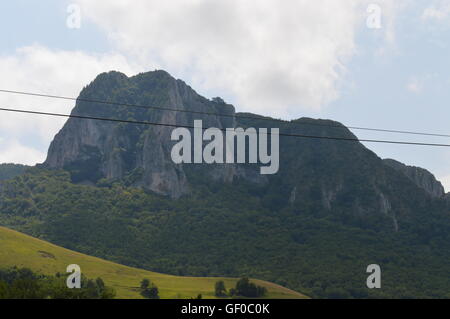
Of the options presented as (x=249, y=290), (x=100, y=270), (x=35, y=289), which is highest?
(x=100, y=270)

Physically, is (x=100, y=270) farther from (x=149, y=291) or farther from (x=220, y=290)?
(x=220, y=290)

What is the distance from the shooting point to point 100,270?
169375 mm

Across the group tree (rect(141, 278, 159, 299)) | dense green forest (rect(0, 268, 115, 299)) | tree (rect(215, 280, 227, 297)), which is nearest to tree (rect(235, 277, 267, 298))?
tree (rect(215, 280, 227, 297))

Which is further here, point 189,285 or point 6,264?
point 189,285

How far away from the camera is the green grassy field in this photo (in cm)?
14766

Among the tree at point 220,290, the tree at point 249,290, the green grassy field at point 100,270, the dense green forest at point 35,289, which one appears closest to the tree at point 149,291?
the green grassy field at point 100,270

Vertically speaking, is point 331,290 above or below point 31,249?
below

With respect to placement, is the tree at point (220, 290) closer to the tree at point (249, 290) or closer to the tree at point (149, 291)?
the tree at point (249, 290)

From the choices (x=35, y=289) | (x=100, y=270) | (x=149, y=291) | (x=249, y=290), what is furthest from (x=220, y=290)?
(x=35, y=289)

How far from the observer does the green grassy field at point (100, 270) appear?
148 meters
